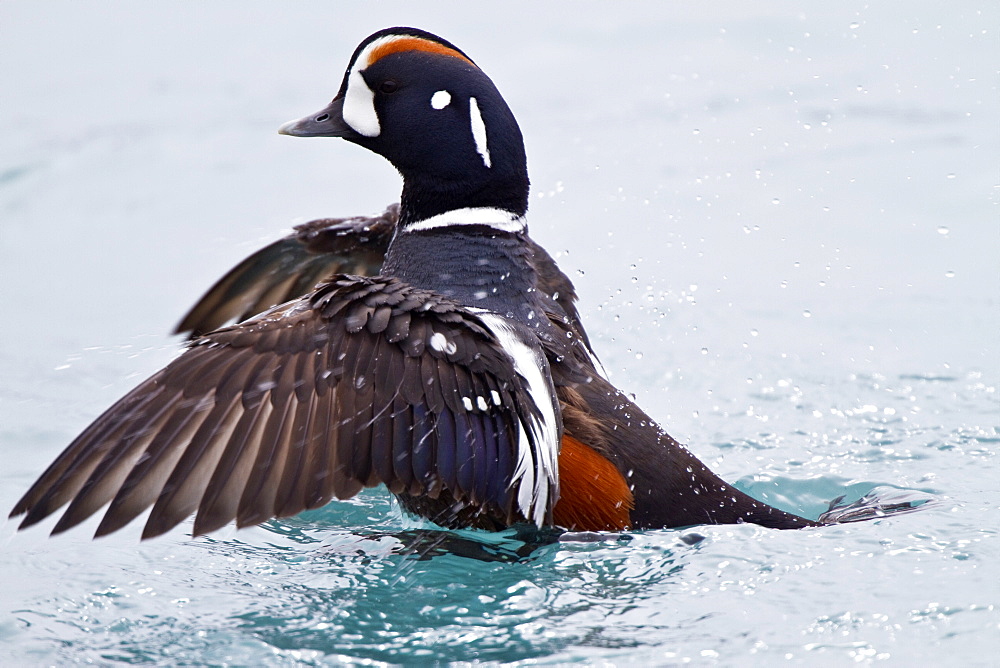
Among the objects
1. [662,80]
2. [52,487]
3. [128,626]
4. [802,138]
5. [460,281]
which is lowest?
[128,626]

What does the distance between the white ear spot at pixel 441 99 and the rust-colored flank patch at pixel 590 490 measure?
1013mm

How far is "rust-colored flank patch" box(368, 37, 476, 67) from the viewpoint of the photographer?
3387 millimetres

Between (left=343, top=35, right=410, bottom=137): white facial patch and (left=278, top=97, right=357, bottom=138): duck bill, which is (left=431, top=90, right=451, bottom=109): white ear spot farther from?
(left=278, top=97, right=357, bottom=138): duck bill

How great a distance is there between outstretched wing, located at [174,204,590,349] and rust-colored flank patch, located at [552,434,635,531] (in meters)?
1.09

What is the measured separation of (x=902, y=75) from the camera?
312 inches

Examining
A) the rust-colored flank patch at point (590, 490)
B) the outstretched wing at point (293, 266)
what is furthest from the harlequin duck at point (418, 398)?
→ the outstretched wing at point (293, 266)

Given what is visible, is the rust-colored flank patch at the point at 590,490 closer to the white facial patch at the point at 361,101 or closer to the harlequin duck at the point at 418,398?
the harlequin duck at the point at 418,398

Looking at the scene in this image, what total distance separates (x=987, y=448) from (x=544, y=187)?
3367mm

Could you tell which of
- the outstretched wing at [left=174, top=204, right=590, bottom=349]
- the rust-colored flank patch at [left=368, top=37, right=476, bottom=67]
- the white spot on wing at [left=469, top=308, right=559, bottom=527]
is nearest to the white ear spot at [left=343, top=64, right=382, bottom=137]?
the rust-colored flank patch at [left=368, top=37, right=476, bottom=67]

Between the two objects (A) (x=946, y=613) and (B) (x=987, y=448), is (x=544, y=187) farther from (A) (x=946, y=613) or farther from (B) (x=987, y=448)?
(A) (x=946, y=613)

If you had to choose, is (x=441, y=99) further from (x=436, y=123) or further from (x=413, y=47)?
(x=413, y=47)

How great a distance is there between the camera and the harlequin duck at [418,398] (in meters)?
2.70

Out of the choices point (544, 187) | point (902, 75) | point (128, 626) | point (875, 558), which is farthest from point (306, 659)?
point (902, 75)

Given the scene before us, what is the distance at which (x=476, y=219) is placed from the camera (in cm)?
341
